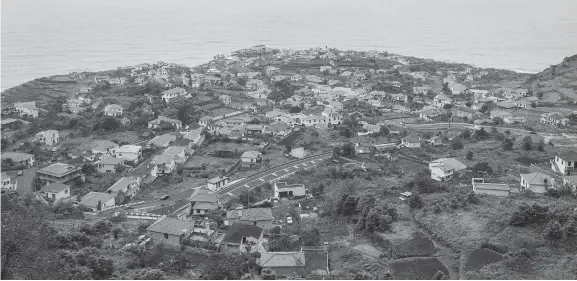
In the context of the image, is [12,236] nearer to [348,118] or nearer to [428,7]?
[348,118]

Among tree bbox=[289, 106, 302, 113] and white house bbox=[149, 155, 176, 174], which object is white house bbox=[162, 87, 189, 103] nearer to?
tree bbox=[289, 106, 302, 113]

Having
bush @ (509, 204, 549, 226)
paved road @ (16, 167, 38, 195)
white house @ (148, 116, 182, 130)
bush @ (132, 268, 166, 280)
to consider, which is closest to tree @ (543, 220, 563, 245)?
bush @ (509, 204, 549, 226)

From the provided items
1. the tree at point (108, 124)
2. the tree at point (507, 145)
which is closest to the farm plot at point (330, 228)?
the tree at point (507, 145)

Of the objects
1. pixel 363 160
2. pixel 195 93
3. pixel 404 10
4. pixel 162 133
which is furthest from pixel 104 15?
pixel 363 160

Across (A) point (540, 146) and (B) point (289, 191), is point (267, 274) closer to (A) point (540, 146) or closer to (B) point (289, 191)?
(B) point (289, 191)

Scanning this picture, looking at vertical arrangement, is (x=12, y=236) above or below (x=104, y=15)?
below

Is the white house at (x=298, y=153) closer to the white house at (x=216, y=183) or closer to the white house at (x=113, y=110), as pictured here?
the white house at (x=216, y=183)
